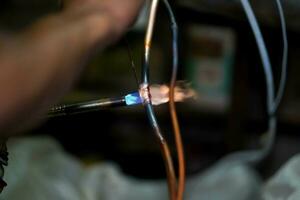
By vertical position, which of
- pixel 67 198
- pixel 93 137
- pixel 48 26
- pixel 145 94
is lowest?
pixel 93 137

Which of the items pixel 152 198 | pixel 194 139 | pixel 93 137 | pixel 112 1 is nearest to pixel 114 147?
pixel 93 137

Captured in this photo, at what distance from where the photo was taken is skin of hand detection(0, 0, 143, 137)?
1.20 feet

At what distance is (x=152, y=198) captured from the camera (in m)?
1.00

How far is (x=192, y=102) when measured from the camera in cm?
154

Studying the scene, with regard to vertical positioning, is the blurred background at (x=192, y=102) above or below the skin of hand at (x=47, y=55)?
below

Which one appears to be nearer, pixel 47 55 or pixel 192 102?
pixel 47 55

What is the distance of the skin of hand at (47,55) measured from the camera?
14.4 inches

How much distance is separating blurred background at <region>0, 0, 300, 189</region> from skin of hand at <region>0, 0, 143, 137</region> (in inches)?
33.9

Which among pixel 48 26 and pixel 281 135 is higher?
pixel 48 26

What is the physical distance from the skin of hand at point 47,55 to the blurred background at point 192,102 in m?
0.86

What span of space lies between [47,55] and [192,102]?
1.17 metres

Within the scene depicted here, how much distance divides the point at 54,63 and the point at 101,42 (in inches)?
2.5

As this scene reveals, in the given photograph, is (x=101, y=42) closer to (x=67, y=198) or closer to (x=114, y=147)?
(x=67, y=198)

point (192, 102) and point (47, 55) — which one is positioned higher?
point (47, 55)
